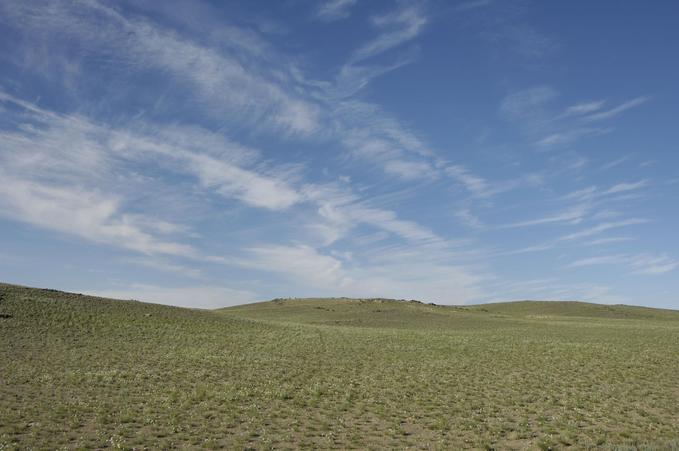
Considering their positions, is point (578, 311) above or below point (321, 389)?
above

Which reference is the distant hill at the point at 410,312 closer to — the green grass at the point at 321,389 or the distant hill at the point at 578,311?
the distant hill at the point at 578,311

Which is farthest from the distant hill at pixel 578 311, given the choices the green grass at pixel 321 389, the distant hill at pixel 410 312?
the green grass at pixel 321 389

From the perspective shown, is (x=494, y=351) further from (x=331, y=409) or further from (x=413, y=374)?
(x=331, y=409)

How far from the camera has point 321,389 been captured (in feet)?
89.8

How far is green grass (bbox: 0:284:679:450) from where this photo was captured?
1831 cm

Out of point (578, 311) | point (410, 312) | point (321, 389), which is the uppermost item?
point (578, 311)

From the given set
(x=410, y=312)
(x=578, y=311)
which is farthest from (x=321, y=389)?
(x=578, y=311)

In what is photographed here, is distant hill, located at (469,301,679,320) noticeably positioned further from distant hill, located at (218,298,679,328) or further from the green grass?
the green grass

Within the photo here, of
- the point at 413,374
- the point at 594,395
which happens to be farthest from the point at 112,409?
the point at 594,395

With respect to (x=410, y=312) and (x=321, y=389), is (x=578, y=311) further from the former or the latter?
(x=321, y=389)

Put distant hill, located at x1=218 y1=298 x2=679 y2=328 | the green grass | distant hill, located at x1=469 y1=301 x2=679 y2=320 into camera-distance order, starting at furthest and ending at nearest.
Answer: distant hill, located at x1=469 y1=301 x2=679 y2=320 < distant hill, located at x1=218 y1=298 x2=679 y2=328 < the green grass

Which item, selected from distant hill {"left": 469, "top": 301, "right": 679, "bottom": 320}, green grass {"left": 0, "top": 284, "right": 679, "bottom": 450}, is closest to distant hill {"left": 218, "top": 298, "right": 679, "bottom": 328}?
distant hill {"left": 469, "top": 301, "right": 679, "bottom": 320}

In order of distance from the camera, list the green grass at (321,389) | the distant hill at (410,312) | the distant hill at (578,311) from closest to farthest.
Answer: the green grass at (321,389)
the distant hill at (410,312)
the distant hill at (578,311)

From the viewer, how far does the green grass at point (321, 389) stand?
60.1 ft
